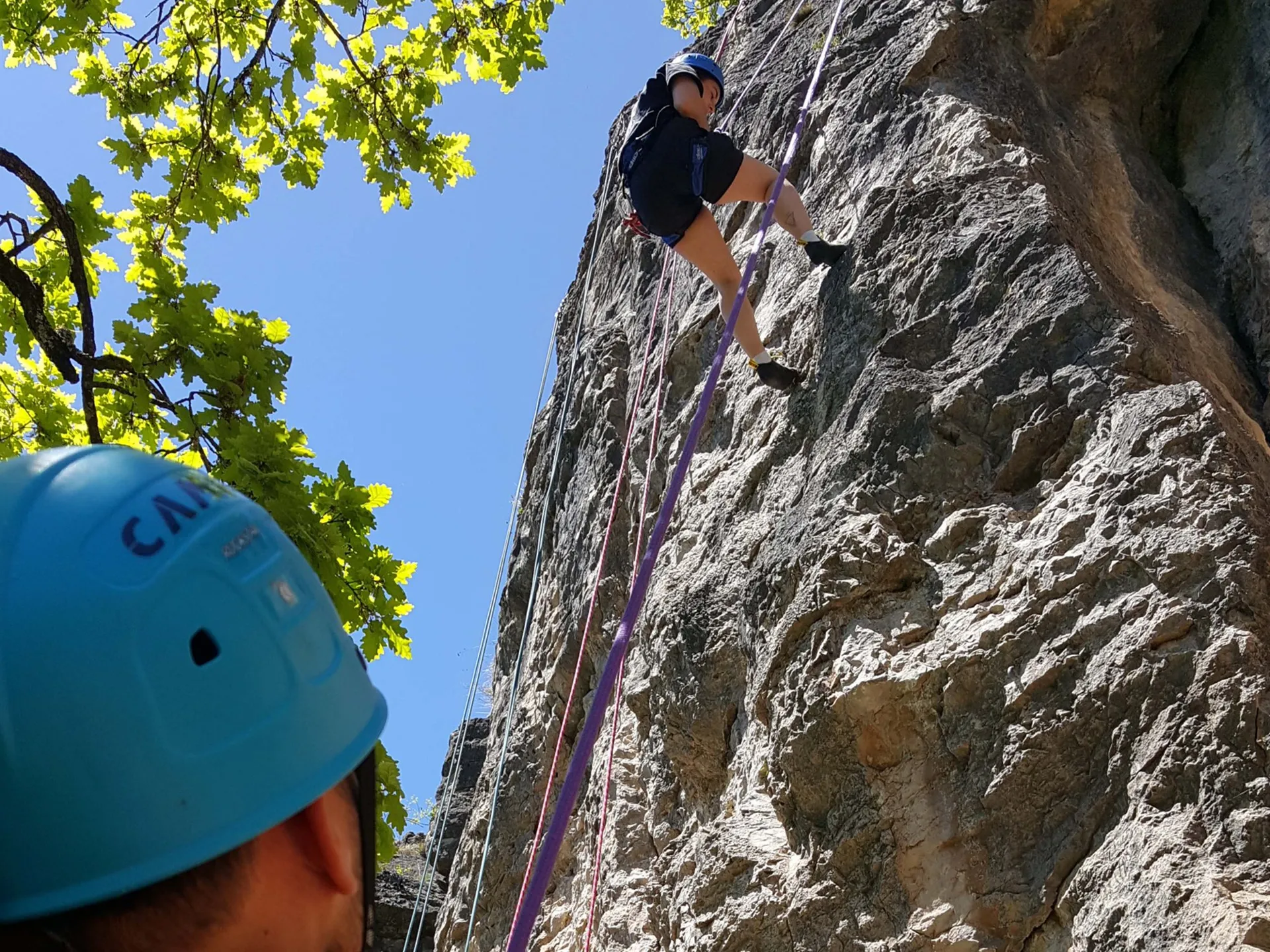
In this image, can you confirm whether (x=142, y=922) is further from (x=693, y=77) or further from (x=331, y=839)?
(x=693, y=77)

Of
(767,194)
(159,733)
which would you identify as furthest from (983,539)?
(159,733)

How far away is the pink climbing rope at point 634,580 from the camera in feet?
14.7

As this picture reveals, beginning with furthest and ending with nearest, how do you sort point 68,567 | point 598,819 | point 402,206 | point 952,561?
point 402,206 < point 598,819 < point 952,561 < point 68,567

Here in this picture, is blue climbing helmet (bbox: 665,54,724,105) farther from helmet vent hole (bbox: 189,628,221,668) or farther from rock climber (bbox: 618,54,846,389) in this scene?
helmet vent hole (bbox: 189,628,221,668)

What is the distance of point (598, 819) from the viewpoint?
471cm

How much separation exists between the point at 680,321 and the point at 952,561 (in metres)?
3.07

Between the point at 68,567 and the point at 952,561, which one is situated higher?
the point at 952,561

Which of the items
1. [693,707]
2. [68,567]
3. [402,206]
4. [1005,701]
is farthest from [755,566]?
[402,206]

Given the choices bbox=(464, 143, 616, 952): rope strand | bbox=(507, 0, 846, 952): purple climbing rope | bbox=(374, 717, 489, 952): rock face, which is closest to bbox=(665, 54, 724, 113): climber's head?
bbox=(507, 0, 846, 952): purple climbing rope

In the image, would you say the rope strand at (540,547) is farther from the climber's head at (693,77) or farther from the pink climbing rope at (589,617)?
the climber's head at (693,77)

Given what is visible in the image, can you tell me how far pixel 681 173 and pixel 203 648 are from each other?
4022 mm

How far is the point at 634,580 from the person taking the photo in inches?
215

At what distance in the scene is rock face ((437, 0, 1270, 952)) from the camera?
8.54 feet

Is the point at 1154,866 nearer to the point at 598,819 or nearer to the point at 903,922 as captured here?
the point at 903,922
